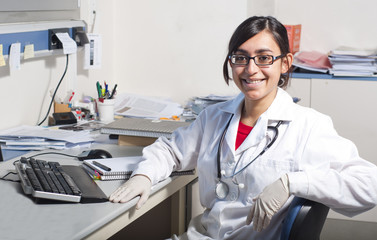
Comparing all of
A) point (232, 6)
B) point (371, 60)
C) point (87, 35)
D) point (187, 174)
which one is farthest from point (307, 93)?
point (187, 174)

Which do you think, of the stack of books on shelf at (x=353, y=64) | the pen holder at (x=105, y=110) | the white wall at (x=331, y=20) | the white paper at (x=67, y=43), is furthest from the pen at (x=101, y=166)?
the white wall at (x=331, y=20)

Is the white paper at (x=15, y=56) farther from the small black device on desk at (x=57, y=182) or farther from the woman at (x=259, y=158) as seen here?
the woman at (x=259, y=158)

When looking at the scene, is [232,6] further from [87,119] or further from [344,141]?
[344,141]

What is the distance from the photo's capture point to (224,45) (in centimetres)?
302

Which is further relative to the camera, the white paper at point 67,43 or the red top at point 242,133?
the white paper at point 67,43

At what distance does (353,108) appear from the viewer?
3.18 m

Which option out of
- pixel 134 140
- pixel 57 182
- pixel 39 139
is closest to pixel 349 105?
pixel 134 140

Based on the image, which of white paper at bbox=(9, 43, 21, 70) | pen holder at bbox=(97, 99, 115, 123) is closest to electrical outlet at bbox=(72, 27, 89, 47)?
pen holder at bbox=(97, 99, 115, 123)

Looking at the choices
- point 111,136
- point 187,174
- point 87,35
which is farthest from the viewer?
point 87,35

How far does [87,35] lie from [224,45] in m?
0.73

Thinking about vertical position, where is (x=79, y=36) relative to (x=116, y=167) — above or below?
above

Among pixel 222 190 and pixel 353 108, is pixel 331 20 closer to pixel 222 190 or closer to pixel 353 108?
pixel 353 108

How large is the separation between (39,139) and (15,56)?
0.36 metres

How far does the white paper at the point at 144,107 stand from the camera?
8.99ft
